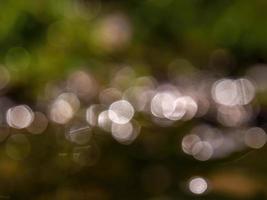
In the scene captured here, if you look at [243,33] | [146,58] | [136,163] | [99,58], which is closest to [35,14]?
[99,58]

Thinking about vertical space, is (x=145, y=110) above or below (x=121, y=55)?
below

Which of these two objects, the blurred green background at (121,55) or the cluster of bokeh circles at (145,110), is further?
the cluster of bokeh circles at (145,110)

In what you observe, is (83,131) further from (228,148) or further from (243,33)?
(243,33)

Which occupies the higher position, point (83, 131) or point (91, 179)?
point (83, 131)

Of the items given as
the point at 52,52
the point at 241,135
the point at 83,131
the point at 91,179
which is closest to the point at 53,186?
the point at 91,179

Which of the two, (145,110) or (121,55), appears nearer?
(145,110)

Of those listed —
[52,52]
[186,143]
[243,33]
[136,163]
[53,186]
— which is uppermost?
[243,33]

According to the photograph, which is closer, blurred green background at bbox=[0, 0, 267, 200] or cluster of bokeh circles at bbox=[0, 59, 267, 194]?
blurred green background at bbox=[0, 0, 267, 200]

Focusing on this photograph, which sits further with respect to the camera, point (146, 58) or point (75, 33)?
point (146, 58)

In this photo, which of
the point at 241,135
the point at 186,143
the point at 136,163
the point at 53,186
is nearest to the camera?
the point at 53,186

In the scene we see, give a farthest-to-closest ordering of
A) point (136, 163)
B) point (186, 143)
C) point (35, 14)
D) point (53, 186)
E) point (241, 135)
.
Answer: point (35, 14), point (241, 135), point (186, 143), point (136, 163), point (53, 186)
